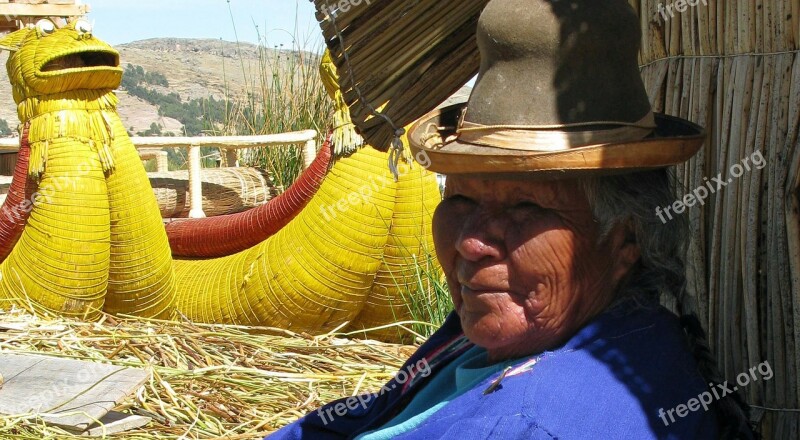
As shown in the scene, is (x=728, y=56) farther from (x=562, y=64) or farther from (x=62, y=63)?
(x=62, y=63)

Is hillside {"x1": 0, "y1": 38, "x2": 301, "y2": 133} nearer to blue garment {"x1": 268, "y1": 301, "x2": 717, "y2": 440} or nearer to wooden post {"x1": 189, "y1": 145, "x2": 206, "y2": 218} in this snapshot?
wooden post {"x1": 189, "y1": 145, "x2": 206, "y2": 218}

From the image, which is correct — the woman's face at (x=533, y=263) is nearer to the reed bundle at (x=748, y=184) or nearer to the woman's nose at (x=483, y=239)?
the woman's nose at (x=483, y=239)

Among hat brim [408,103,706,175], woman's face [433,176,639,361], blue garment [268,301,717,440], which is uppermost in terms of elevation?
hat brim [408,103,706,175]

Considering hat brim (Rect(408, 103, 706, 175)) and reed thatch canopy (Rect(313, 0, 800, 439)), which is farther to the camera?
reed thatch canopy (Rect(313, 0, 800, 439))

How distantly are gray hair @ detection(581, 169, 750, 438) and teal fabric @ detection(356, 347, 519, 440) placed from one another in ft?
0.95

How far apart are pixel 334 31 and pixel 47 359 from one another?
2.34 m

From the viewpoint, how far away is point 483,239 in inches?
71.6

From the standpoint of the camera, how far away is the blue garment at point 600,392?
5.37 ft

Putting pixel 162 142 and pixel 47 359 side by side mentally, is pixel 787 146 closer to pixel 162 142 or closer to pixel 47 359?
pixel 47 359

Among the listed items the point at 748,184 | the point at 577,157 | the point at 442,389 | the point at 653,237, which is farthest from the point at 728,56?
the point at 442,389

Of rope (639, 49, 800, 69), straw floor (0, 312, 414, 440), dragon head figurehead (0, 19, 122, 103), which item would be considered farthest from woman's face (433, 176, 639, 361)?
dragon head figurehead (0, 19, 122, 103)

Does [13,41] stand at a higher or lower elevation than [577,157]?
higher

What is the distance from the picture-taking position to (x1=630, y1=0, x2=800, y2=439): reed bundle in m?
1.93

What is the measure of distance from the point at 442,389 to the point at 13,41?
13.1 ft
